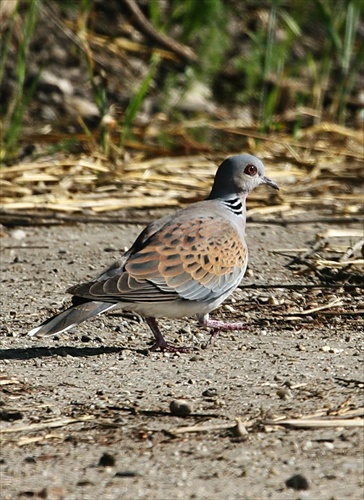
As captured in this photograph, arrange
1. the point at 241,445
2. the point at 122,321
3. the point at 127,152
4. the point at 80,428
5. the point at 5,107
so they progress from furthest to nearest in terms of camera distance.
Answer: the point at 5,107
the point at 127,152
the point at 122,321
the point at 80,428
the point at 241,445

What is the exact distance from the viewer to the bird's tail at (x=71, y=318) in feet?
14.4

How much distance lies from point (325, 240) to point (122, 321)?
1698mm

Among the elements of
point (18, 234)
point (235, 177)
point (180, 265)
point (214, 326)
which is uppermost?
point (235, 177)

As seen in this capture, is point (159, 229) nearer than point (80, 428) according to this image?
No

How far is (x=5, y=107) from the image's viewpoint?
31.4 ft

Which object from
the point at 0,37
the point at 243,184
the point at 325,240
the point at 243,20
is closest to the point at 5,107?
the point at 0,37

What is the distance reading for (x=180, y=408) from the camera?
12.4 ft

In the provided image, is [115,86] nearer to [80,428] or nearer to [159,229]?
[159,229]

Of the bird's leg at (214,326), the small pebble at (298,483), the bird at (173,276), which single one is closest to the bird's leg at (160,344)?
the bird at (173,276)

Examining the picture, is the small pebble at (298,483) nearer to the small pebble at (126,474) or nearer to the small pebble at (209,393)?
the small pebble at (126,474)

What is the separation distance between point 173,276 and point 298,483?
1725mm

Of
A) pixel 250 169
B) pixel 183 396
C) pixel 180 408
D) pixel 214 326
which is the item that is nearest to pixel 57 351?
pixel 214 326

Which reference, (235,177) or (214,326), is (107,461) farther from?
(235,177)

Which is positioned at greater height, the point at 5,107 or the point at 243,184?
the point at 243,184
